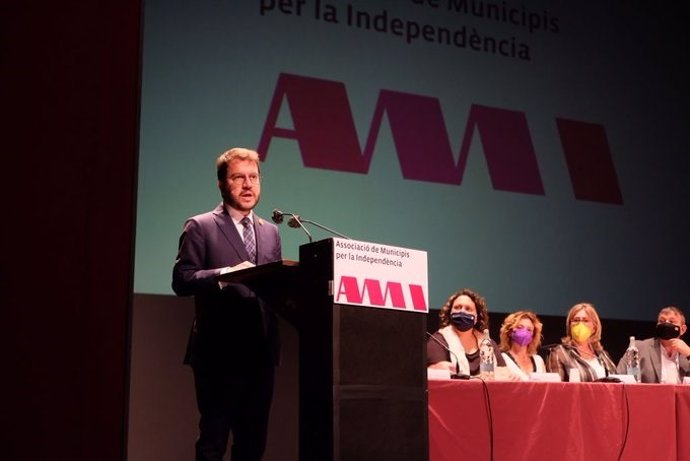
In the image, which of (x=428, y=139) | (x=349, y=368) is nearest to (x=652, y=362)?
(x=428, y=139)

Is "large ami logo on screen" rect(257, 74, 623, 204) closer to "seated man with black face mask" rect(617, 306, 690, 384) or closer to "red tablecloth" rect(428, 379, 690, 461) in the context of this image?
"seated man with black face mask" rect(617, 306, 690, 384)

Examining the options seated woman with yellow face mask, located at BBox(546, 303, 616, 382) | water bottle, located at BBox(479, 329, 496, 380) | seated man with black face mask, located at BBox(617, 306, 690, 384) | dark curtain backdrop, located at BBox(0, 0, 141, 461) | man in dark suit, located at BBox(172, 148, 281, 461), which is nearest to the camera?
dark curtain backdrop, located at BBox(0, 0, 141, 461)

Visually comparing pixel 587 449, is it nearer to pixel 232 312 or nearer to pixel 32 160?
pixel 232 312

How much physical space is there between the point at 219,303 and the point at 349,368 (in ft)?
2.29

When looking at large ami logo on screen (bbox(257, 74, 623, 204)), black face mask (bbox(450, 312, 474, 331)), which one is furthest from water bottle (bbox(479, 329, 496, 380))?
large ami logo on screen (bbox(257, 74, 623, 204))

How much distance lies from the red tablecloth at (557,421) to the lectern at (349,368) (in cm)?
50

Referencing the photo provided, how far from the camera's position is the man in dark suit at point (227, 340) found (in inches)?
112

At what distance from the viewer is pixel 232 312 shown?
9.52 ft

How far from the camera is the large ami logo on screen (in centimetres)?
491

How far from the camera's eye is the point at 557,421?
332 cm

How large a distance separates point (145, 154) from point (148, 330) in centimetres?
90

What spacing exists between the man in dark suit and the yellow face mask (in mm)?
2320

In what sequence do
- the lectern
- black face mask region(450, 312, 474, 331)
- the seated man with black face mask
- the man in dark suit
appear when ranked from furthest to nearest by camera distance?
the seated man with black face mask, black face mask region(450, 312, 474, 331), the man in dark suit, the lectern

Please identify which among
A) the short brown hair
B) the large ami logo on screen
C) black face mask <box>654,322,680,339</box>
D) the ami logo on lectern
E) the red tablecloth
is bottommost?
the red tablecloth
